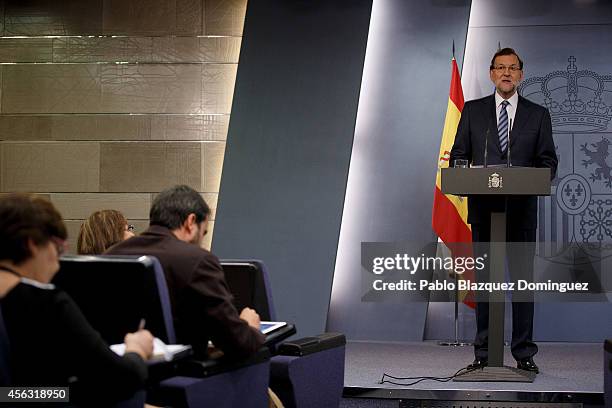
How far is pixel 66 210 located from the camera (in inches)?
295

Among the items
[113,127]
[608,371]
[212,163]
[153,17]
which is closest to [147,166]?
[113,127]

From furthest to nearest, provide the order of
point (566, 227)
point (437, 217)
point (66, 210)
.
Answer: point (66, 210) < point (566, 227) < point (437, 217)

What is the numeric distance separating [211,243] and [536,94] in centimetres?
286

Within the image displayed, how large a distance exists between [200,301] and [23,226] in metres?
0.94

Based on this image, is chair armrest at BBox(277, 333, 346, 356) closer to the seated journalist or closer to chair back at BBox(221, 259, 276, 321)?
chair back at BBox(221, 259, 276, 321)

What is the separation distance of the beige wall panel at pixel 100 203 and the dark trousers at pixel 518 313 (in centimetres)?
327

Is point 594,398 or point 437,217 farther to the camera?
point 437,217

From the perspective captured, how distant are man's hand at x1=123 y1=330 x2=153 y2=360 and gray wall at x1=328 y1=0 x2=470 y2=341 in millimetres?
4653

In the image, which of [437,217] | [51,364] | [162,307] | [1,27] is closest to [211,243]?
[437,217]

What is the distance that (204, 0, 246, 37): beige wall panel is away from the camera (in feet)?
24.3

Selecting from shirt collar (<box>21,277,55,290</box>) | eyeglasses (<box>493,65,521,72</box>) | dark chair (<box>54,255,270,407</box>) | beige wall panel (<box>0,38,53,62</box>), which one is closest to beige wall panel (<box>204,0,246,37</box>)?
beige wall panel (<box>0,38,53,62</box>)

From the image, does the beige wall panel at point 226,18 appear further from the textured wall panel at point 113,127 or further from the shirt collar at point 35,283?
the shirt collar at point 35,283

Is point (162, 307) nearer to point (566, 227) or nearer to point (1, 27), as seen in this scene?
point (566, 227)

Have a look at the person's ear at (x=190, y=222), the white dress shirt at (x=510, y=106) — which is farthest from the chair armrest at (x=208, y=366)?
the white dress shirt at (x=510, y=106)
